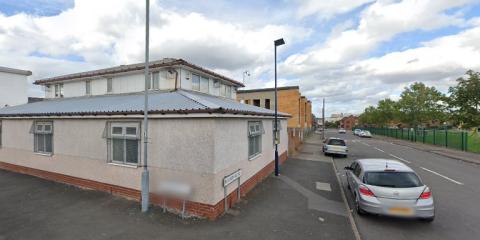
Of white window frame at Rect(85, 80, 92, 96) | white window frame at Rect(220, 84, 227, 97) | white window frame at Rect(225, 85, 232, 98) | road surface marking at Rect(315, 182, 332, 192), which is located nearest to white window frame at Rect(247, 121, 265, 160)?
road surface marking at Rect(315, 182, 332, 192)

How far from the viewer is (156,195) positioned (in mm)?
7566

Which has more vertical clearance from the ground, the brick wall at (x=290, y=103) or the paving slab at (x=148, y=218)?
the brick wall at (x=290, y=103)

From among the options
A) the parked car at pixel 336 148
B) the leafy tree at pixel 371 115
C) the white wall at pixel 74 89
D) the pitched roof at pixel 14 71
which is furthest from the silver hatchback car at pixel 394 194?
the leafy tree at pixel 371 115

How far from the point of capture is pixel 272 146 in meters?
13.9

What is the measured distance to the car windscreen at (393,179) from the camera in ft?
21.9

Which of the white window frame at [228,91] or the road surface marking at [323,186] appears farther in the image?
the white window frame at [228,91]

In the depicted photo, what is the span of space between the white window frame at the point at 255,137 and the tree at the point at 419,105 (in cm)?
4204

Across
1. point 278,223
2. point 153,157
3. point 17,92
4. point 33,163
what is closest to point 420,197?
point 278,223

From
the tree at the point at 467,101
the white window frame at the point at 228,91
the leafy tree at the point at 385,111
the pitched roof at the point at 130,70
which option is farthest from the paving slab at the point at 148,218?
the leafy tree at the point at 385,111

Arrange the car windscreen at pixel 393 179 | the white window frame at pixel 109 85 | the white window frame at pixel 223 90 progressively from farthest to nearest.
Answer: the white window frame at pixel 223 90
the white window frame at pixel 109 85
the car windscreen at pixel 393 179

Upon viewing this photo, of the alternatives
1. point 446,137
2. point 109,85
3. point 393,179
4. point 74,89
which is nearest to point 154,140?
point 393,179

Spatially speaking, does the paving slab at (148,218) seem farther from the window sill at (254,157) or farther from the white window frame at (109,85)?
the white window frame at (109,85)

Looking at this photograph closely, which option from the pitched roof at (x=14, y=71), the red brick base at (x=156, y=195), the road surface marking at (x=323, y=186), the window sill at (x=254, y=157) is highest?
the pitched roof at (x=14, y=71)

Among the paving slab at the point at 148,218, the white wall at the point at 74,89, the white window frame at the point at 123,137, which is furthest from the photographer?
the white wall at the point at 74,89
